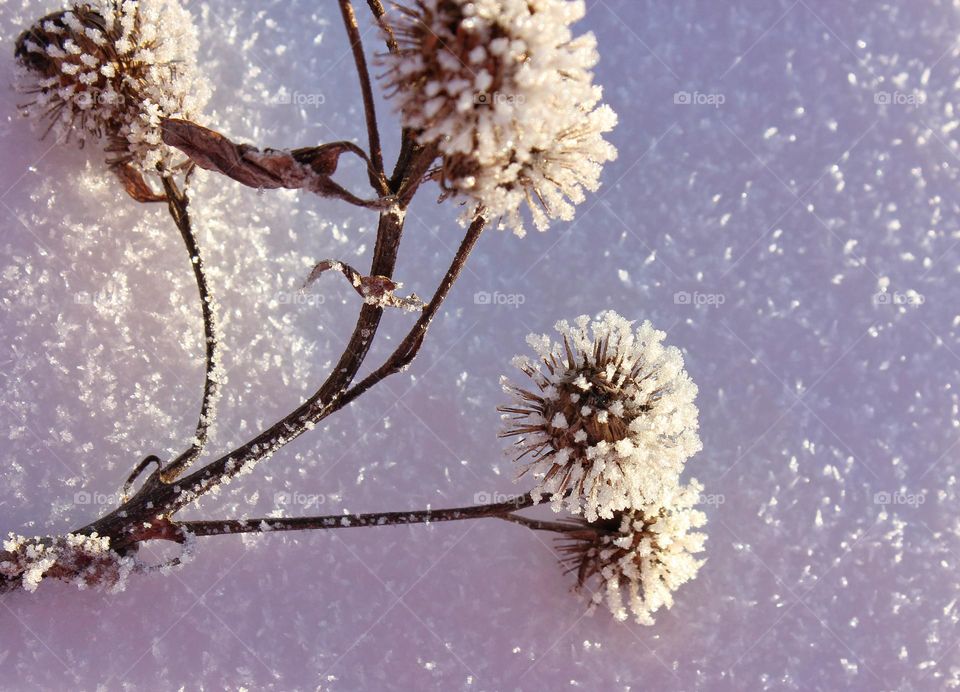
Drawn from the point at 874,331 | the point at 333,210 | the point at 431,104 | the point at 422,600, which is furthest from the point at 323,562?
the point at 874,331

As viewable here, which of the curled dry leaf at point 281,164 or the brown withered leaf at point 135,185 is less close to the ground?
the brown withered leaf at point 135,185

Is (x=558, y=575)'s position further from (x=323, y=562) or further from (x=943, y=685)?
(x=943, y=685)

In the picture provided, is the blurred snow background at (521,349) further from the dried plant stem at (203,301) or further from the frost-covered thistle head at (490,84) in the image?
the frost-covered thistle head at (490,84)

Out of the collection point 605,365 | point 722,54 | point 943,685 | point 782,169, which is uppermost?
point 722,54

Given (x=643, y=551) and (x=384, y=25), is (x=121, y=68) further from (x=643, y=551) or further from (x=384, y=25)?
(x=643, y=551)

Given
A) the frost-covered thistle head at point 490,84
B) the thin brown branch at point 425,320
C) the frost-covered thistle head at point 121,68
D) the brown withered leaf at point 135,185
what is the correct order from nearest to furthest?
the frost-covered thistle head at point 490,84 < the thin brown branch at point 425,320 < the frost-covered thistle head at point 121,68 < the brown withered leaf at point 135,185

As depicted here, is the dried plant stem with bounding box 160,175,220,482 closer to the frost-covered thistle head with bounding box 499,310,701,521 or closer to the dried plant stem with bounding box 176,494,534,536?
the dried plant stem with bounding box 176,494,534,536

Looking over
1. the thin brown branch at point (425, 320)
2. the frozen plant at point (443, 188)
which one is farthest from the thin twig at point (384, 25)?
the thin brown branch at point (425, 320)

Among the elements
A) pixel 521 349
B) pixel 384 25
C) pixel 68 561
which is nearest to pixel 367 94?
pixel 384 25
